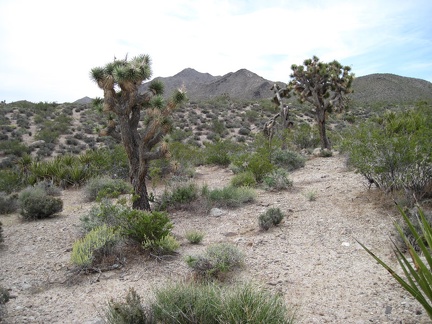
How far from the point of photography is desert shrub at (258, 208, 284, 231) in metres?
7.23

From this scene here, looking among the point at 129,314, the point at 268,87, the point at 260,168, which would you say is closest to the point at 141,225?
the point at 129,314

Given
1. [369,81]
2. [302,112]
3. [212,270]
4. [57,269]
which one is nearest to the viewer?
[212,270]

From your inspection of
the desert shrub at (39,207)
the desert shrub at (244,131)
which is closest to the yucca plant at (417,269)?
the desert shrub at (39,207)

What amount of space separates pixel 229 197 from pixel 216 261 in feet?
14.6

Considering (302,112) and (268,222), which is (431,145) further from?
(302,112)

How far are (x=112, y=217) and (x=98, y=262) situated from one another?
1214mm

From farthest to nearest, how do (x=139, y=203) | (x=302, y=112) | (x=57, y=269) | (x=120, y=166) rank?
(x=302, y=112) < (x=120, y=166) < (x=139, y=203) < (x=57, y=269)

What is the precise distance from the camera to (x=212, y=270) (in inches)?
191

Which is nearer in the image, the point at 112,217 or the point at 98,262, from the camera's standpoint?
the point at 98,262

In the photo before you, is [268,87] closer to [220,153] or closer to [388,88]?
[388,88]

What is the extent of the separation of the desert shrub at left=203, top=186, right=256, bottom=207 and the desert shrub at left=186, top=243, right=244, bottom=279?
12.6 ft

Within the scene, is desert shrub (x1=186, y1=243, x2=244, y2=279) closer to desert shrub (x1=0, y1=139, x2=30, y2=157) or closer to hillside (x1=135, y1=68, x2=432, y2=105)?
desert shrub (x1=0, y1=139, x2=30, y2=157)

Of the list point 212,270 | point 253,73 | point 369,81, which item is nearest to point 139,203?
point 212,270

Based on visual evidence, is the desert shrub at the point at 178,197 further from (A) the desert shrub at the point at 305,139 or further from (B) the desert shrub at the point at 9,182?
(A) the desert shrub at the point at 305,139
